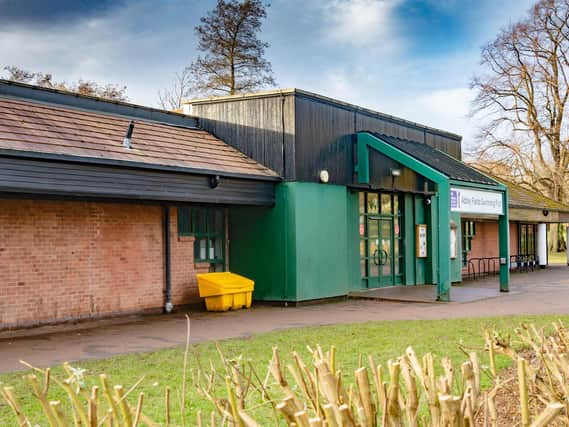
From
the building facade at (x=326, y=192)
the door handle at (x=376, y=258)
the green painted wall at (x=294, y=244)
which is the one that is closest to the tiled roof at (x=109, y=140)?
the building facade at (x=326, y=192)

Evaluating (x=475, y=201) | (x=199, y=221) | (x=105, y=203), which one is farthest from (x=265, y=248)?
(x=475, y=201)

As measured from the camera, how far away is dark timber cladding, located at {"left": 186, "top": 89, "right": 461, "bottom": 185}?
1641 cm

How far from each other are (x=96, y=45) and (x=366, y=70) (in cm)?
1275

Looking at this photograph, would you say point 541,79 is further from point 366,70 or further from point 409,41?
point 409,41

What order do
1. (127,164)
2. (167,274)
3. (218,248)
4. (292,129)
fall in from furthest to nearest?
(218,248)
(292,129)
(167,274)
(127,164)

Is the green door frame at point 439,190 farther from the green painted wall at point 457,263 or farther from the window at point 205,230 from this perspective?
the window at point 205,230

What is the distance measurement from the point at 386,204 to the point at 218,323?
838 centimetres

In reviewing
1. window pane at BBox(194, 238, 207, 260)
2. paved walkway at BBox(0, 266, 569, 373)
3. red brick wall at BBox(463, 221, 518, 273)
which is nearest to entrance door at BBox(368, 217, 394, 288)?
paved walkway at BBox(0, 266, 569, 373)

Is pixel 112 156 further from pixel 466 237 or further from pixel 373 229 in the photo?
pixel 466 237

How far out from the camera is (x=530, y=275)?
2600cm

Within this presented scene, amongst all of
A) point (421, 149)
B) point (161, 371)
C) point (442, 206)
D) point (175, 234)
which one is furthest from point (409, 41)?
point (161, 371)

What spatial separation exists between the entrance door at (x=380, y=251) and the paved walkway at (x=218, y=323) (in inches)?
92.5

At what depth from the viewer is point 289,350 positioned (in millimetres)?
9500

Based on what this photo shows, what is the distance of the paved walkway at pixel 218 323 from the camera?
10.2 meters
